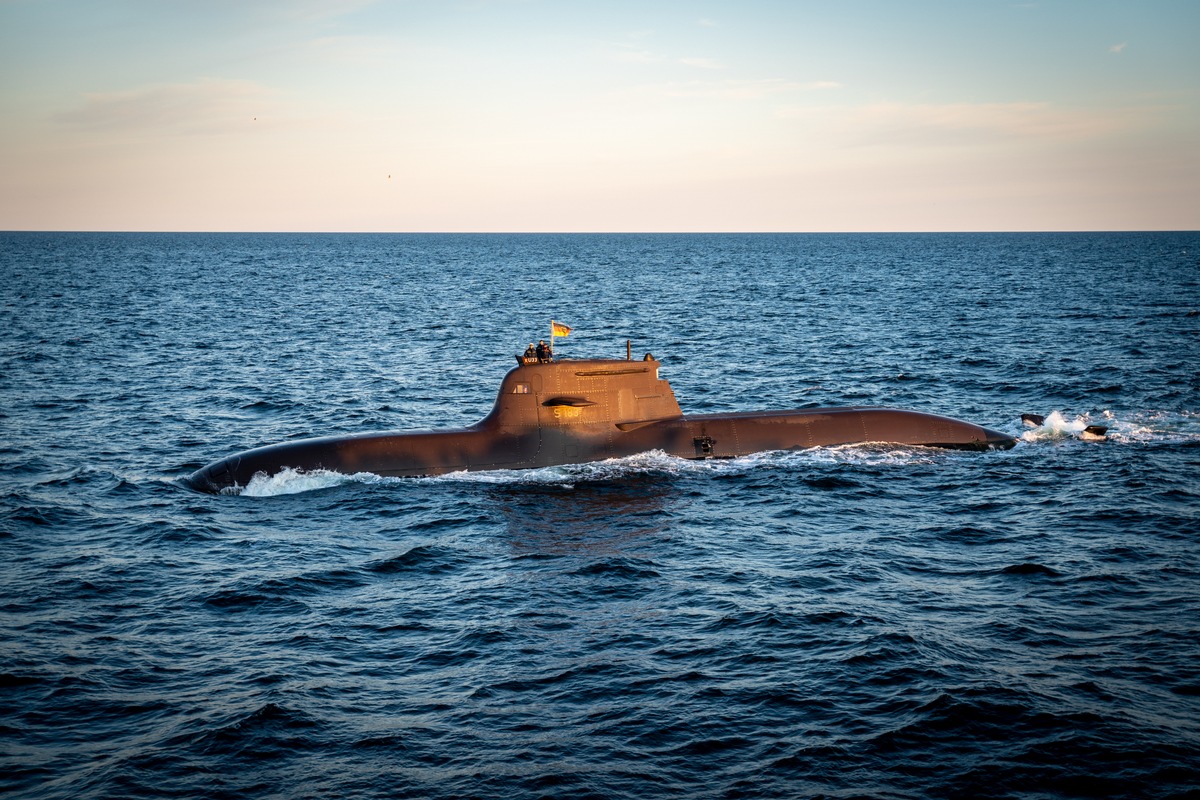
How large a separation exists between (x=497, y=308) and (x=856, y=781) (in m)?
82.7

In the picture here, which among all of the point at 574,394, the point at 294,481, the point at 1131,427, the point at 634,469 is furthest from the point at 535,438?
the point at 1131,427

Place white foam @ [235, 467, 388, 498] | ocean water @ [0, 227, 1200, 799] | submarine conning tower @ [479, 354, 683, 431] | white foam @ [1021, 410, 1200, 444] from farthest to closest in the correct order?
white foam @ [1021, 410, 1200, 444]
submarine conning tower @ [479, 354, 683, 431]
white foam @ [235, 467, 388, 498]
ocean water @ [0, 227, 1200, 799]

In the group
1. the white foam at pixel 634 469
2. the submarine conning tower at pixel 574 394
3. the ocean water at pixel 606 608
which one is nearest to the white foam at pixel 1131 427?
the ocean water at pixel 606 608

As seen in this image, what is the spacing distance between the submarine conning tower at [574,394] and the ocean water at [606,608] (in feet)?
5.96

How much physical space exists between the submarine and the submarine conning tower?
0.03 metres

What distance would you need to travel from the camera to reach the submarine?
104ft

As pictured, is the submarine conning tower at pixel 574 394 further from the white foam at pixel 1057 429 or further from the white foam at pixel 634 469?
the white foam at pixel 1057 429

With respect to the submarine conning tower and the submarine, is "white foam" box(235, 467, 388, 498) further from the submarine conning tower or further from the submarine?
the submarine conning tower

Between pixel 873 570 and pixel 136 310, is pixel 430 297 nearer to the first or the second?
pixel 136 310

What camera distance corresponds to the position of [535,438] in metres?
32.2

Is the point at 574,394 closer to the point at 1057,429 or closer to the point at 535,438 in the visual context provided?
the point at 535,438

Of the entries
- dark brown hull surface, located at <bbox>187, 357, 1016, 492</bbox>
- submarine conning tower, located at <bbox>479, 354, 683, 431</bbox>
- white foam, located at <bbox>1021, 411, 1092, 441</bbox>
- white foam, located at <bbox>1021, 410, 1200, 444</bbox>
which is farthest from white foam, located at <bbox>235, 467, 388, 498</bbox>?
white foam, located at <bbox>1021, 410, 1200, 444</bbox>

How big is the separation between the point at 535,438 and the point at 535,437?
33mm

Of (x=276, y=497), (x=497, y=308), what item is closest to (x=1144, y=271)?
(x=497, y=308)
